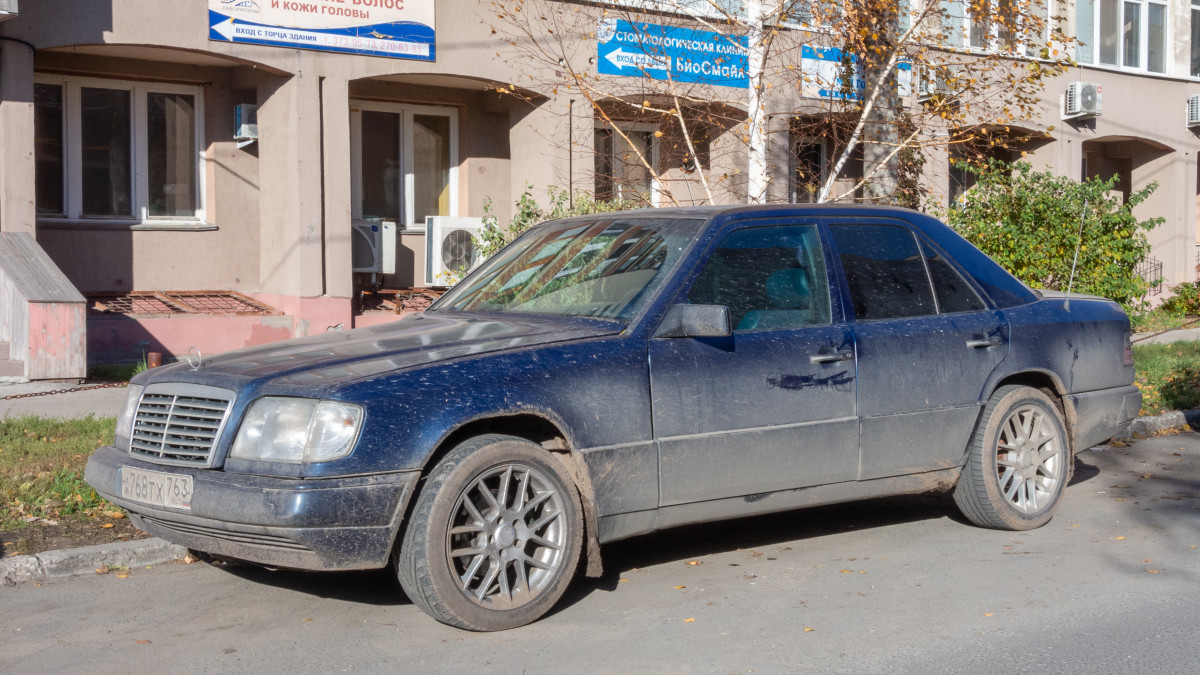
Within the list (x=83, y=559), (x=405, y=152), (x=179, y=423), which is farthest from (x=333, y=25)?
(x=179, y=423)

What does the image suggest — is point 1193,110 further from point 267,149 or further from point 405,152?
point 267,149

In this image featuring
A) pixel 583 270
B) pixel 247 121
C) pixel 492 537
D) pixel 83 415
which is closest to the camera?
pixel 492 537

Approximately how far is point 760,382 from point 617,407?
77 cm

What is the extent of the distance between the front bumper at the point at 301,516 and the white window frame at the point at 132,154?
1025 cm

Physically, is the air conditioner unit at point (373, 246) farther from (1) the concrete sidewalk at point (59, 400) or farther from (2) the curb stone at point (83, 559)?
(2) the curb stone at point (83, 559)

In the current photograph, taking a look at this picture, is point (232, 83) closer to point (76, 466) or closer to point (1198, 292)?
point (76, 466)

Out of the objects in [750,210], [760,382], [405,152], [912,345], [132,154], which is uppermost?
[405,152]

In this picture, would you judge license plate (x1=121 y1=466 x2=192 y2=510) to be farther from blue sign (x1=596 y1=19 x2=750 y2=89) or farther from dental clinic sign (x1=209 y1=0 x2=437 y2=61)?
blue sign (x1=596 y1=19 x2=750 y2=89)

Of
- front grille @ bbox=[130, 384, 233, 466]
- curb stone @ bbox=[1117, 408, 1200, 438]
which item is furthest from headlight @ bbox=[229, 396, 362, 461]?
curb stone @ bbox=[1117, 408, 1200, 438]

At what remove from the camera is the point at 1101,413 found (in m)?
6.85

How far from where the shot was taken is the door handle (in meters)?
5.59

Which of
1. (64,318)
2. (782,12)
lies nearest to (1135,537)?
(782,12)

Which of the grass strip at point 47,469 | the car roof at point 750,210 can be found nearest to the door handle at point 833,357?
the car roof at point 750,210

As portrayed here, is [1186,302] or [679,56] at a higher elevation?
[679,56]
